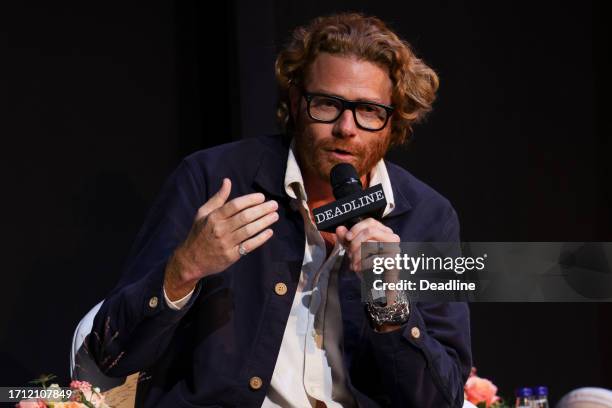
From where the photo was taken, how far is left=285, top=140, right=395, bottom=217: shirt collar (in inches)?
82.7

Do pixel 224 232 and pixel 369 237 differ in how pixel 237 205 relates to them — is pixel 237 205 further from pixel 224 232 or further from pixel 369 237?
pixel 369 237

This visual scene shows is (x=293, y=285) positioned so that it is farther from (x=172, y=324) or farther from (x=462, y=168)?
(x=462, y=168)

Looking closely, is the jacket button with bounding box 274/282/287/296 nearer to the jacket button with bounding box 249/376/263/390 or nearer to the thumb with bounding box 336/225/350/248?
the jacket button with bounding box 249/376/263/390

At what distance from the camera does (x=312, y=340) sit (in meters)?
2.00

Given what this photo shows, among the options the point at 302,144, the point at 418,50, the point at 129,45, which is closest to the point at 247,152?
the point at 302,144

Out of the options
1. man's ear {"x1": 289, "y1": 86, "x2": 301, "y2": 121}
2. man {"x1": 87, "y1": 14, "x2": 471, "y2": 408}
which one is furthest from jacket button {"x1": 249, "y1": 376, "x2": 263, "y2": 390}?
man's ear {"x1": 289, "y1": 86, "x2": 301, "y2": 121}

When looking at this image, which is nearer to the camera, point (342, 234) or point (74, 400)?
point (342, 234)

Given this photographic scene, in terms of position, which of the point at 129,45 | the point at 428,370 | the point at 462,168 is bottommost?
the point at 428,370

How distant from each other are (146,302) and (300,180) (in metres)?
0.51

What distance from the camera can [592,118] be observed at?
3393 mm

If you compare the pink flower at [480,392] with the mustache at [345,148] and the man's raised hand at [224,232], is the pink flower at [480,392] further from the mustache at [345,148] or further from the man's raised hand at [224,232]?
the man's raised hand at [224,232]

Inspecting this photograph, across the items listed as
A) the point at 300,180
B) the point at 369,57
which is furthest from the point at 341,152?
the point at 369,57

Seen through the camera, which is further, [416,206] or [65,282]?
[65,282]

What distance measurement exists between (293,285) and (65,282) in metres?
1.07
